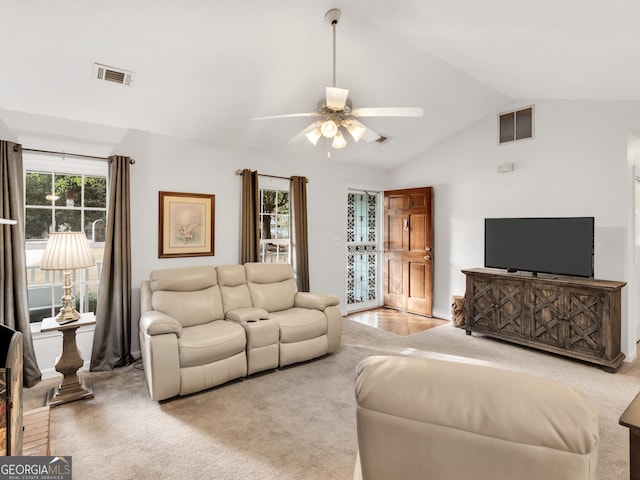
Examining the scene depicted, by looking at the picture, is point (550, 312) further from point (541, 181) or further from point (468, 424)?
point (468, 424)

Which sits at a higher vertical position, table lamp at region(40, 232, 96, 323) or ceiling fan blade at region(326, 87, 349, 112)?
ceiling fan blade at region(326, 87, 349, 112)

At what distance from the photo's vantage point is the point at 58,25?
2.36 metres

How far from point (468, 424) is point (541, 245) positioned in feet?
12.8

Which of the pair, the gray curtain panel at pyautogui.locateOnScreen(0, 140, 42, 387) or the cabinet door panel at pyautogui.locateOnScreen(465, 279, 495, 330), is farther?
the cabinet door panel at pyautogui.locateOnScreen(465, 279, 495, 330)

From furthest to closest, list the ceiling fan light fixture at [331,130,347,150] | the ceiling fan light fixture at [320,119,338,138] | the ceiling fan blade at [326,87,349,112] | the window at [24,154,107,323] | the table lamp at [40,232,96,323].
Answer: the window at [24,154,107,323] → the table lamp at [40,232,96,323] → the ceiling fan light fixture at [331,130,347,150] → the ceiling fan light fixture at [320,119,338,138] → the ceiling fan blade at [326,87,349,112]

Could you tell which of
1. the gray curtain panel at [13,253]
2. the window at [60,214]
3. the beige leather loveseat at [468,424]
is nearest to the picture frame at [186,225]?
the window at [60,214]

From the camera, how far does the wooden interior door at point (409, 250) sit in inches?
213

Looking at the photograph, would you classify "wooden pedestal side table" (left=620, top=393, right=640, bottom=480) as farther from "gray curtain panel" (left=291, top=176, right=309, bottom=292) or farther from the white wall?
"gray curtain panel" (left=291, top=176, right=309, bottom=292)

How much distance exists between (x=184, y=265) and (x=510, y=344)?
4.02m

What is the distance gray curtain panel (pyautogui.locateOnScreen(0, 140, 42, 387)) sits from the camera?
293cm

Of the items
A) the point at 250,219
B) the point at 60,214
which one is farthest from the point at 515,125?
the point at 60,214

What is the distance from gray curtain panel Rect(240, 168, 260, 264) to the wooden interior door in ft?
8.24

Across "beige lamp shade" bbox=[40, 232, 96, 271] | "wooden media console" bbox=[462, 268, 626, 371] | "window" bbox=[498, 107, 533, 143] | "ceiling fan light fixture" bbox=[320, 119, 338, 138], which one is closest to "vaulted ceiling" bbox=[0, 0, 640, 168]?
"window" bbox=[498, 107, 533, 143]

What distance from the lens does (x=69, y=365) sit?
2867 millimetres
